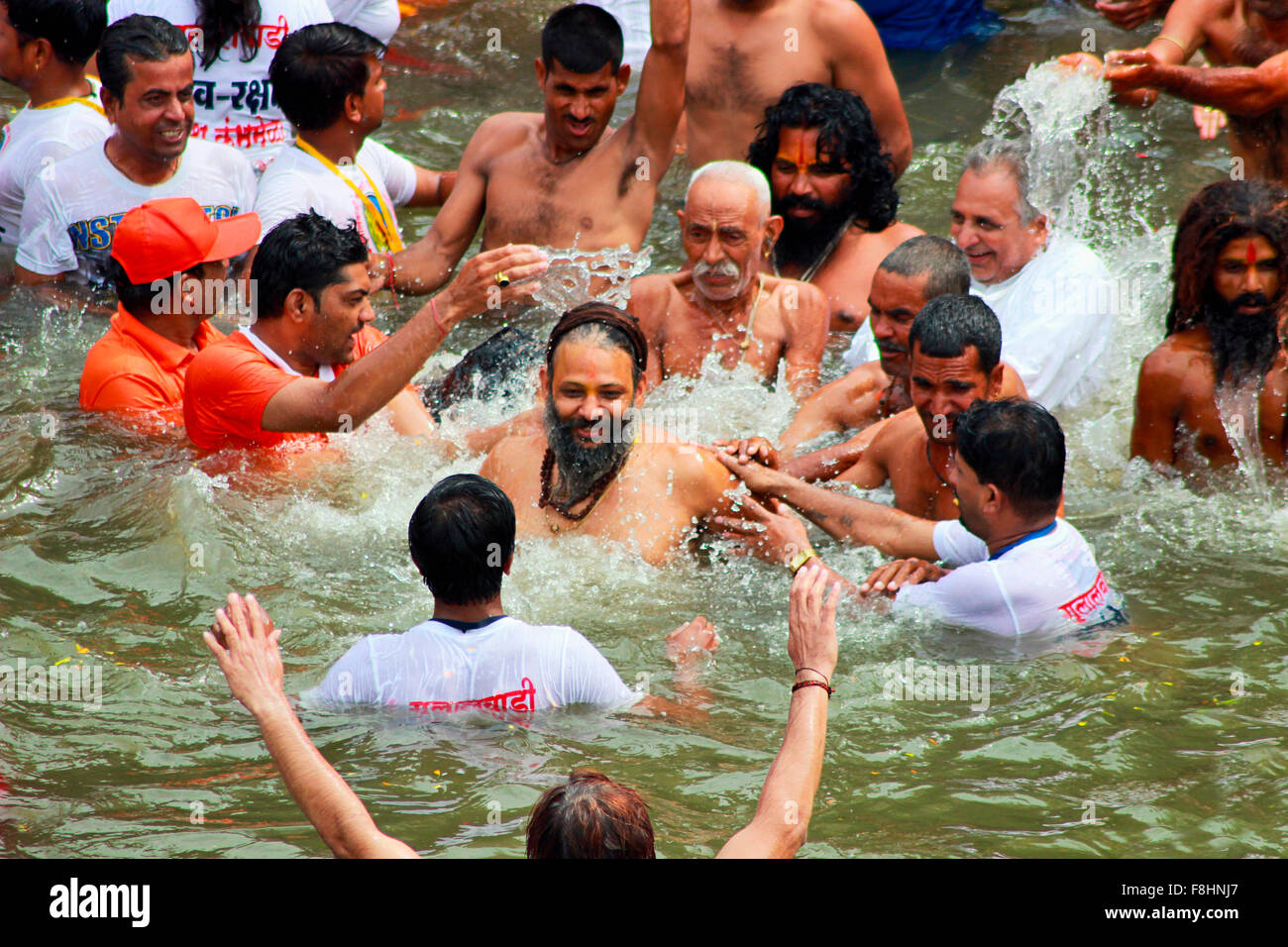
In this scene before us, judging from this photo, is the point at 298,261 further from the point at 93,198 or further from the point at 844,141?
the point at 844,141

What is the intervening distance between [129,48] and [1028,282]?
12.9 ft

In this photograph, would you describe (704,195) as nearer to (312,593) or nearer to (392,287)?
(392,287)

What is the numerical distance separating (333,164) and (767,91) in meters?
2.19

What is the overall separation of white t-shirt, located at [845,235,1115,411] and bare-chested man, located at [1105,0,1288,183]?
2.56ft

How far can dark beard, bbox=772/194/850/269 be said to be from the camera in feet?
21.4

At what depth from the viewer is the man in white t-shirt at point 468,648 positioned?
358 cm

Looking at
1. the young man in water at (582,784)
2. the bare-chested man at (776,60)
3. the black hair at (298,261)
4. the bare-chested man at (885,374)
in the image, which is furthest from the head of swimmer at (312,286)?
the bare-chested man at (776,60)

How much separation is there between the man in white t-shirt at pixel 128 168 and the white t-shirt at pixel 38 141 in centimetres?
19

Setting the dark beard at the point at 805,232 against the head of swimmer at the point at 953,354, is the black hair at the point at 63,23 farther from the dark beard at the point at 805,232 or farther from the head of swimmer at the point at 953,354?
the head of swimmer at the point at 953,354

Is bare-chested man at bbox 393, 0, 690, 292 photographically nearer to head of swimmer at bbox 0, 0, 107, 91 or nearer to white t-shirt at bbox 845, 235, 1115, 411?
white t-shirt at bbox 845, 235, 1115, 411

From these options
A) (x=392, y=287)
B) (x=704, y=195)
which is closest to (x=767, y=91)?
(x=704, y=195)

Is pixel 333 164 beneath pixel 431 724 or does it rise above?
above

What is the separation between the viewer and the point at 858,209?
663cm

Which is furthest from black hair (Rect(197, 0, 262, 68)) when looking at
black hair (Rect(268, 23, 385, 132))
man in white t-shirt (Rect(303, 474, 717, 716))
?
man in white t-shirt (Rect(303, 474, 717, 716))
